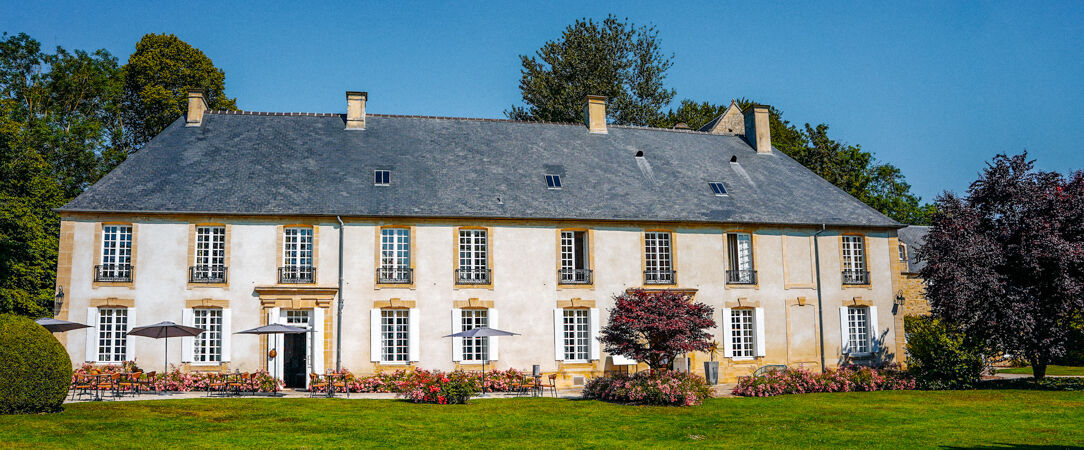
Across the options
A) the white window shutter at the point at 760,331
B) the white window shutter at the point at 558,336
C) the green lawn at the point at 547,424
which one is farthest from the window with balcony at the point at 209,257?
the white window shutter at the point at 760,331

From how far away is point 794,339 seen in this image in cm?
2727

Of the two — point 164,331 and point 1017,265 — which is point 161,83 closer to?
point 164,331

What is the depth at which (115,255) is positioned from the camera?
77.9ft

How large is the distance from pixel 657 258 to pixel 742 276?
9.69 feet

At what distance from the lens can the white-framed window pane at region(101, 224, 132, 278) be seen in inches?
931

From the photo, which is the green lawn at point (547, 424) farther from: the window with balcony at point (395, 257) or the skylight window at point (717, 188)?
the skylight window at point (717, 188)

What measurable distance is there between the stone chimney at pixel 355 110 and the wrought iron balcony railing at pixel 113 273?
8.62m

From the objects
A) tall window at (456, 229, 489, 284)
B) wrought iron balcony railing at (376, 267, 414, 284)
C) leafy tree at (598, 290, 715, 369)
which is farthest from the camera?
tall window at (456, 229, 489, 284)

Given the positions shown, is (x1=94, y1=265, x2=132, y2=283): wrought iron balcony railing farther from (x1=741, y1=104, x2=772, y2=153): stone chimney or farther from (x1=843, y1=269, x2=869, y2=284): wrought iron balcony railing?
(x1=843, y1=269, x2=869, y2=284): wrought iron balcony railing

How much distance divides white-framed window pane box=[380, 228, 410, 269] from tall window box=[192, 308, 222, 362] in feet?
16.2

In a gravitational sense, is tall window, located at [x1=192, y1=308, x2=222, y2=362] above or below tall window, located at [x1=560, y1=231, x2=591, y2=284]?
below

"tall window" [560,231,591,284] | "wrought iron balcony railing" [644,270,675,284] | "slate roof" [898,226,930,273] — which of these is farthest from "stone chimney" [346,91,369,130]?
"slate roof" [898,226,930,273]

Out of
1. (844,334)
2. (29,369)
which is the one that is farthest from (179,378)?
(844,334)

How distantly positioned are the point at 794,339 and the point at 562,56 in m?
23.3
